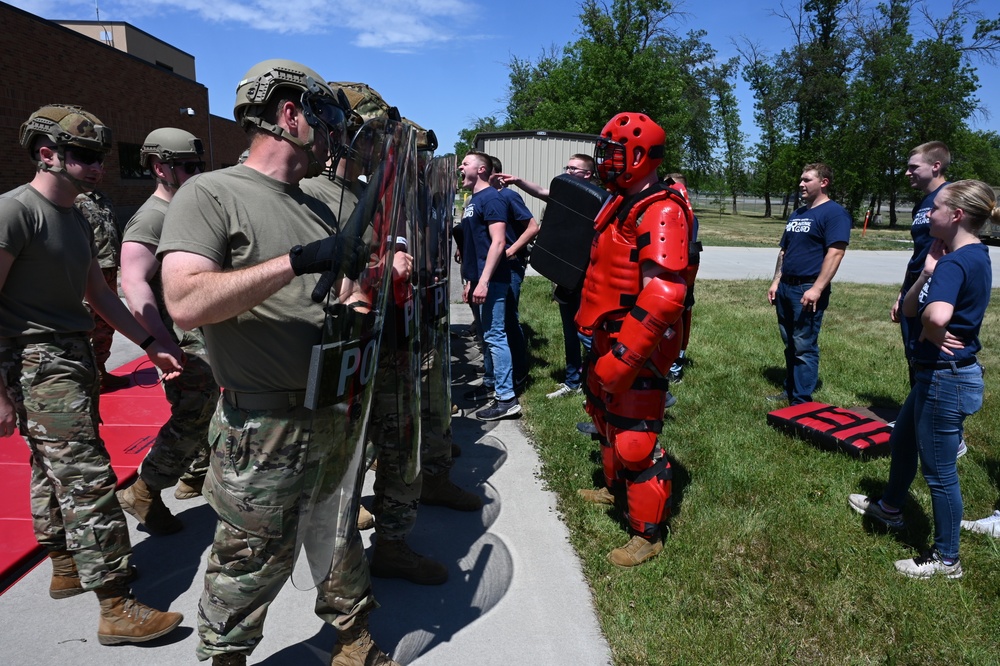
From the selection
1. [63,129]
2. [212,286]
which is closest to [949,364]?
[212,286]

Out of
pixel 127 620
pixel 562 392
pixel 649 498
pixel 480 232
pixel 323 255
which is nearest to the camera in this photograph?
pixel 323 255

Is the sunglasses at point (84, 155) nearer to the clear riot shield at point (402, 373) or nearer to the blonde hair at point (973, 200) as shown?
the clear riot shield at point (402, 373)

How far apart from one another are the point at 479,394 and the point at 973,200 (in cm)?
420

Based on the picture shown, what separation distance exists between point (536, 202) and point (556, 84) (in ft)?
44.3

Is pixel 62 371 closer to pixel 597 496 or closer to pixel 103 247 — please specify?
pixel 597 496

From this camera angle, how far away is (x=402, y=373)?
109 inches

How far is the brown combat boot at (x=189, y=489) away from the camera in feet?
13.0

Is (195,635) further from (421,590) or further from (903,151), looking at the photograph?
(903,151)

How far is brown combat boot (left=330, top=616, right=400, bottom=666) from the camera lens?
→ 2.38m

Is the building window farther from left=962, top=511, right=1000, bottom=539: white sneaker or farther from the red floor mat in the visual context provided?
left=962, top=511, right=1000, bottom=539: white sneaker

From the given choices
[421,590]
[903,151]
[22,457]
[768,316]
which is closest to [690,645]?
[421,590]

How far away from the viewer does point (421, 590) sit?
3076 mm

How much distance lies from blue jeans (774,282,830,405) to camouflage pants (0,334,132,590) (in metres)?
5.00

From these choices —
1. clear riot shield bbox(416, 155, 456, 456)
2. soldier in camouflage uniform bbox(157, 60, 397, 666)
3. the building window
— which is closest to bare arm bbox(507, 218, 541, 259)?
clear riot shield bbox(416, 155, 456, 456)
